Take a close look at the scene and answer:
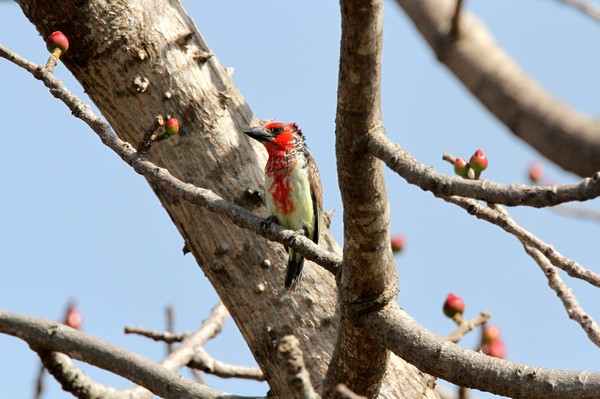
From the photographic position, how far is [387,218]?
296 centimetres

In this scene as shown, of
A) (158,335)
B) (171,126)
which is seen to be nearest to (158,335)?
(158,335)

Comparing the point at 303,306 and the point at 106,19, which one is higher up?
the point at 106,19

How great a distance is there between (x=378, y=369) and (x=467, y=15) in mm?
1823

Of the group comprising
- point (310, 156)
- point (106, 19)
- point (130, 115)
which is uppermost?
point (310, 156)

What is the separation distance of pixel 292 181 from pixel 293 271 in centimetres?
163

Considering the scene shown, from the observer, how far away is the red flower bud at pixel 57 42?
3.71 m

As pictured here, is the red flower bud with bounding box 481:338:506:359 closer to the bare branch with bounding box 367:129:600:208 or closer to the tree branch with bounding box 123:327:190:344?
the bare branch with bounding box 367:129:600:208

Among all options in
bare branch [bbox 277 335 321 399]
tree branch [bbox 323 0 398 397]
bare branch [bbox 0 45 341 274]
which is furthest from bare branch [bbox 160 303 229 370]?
bare branch [bbox 277 335 321 399]

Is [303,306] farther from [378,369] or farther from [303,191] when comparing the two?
[303,191]

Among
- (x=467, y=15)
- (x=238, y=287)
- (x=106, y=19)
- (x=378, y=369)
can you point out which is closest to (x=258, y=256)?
(x=238, y=287)

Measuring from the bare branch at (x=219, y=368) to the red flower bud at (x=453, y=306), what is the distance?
4.33 ft

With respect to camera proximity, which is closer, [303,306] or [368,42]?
[368,42]

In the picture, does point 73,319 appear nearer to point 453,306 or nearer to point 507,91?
point 453,306

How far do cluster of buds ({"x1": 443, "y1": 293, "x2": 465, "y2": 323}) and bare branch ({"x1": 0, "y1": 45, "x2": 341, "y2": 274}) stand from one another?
3.63ft
